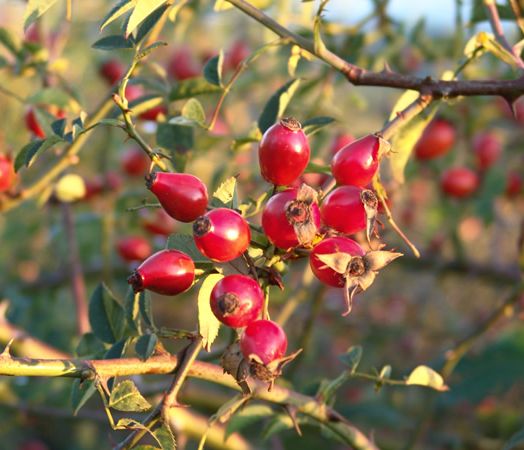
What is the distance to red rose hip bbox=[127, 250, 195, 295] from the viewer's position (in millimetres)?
765

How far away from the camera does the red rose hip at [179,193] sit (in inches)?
30.8

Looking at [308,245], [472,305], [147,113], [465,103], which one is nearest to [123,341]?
[308,245]

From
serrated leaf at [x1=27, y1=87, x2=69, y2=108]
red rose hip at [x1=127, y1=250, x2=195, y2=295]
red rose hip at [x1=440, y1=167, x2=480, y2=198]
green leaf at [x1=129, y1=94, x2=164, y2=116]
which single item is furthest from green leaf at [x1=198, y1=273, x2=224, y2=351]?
red rose hip at [x1=440, y1=167, x2=480, y2=198]

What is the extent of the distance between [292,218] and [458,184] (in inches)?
61.7

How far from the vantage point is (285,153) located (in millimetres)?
823

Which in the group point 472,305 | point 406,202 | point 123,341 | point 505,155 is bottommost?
point 472,305

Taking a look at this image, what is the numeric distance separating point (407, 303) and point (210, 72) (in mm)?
2225

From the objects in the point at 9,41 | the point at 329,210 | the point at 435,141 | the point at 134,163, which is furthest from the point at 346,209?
the point at 134,163

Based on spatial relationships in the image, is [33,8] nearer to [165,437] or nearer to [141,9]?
[141,9]

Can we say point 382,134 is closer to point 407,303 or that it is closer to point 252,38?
point 407,303

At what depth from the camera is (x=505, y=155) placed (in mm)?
2252

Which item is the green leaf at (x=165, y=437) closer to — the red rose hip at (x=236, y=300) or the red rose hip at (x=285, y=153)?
the red rose hip at (x=236, y=300)

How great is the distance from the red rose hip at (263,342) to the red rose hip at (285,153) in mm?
168

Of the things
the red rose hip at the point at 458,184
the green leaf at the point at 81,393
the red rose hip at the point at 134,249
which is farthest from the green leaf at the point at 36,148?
the red rose hip at the point at 458,184
